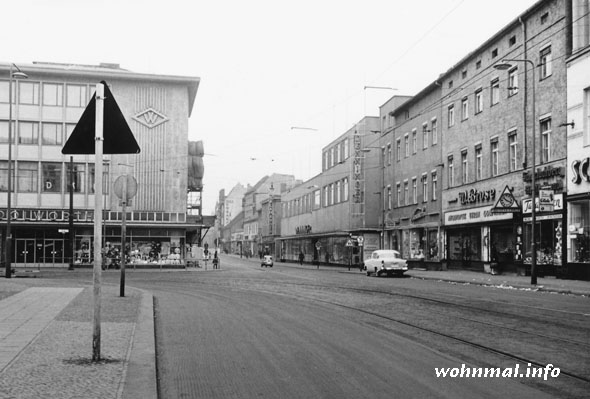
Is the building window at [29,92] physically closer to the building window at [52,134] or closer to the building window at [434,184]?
the building window at [52,134]

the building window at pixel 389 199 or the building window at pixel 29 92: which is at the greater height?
the building window at pixel 29 92

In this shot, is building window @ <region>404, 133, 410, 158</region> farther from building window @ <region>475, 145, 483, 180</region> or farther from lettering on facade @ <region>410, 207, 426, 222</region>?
building window @ <region>475, 145, 483, 180</region>

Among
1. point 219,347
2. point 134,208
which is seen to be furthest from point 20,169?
point 219,347

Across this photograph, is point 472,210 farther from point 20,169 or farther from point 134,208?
point 20,169

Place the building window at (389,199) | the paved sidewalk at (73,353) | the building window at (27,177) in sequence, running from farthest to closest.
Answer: the building window at (389,199) → the building window at (27,177) → the paved sidewalk at (73,353)

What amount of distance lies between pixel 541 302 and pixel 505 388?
1293 centimetres

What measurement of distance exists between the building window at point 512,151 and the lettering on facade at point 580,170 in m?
6.37

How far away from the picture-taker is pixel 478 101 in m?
42.6

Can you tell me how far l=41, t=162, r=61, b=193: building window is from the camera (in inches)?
2132

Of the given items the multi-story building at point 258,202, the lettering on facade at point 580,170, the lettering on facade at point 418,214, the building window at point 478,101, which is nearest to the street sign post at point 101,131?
the lettering on facade at point 580,170

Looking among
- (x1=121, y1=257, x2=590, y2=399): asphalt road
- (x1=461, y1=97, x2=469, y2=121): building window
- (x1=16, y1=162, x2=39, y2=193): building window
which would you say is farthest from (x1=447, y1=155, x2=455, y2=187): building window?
(x1=16, y1=162, x2=39, y2=193): building window

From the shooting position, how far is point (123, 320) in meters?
12.5

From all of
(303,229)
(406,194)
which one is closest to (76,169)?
(406,194)

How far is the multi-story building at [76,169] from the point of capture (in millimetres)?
53719
